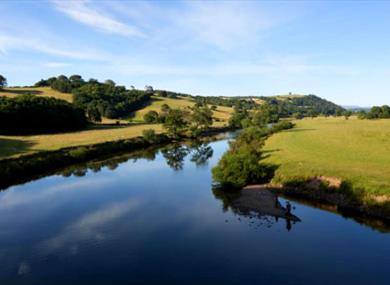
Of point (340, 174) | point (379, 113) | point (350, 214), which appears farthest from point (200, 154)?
point (379, 113)

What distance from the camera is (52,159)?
5844 centimetres

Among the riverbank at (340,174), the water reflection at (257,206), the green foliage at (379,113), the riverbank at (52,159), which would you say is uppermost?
the green foliage at (379,113)

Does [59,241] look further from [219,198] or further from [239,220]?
[219,198]

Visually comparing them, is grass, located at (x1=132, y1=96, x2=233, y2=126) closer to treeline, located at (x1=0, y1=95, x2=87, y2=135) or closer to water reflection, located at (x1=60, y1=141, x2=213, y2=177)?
treeline, located at (x1=0, y1=95, x2=87, y2=135)

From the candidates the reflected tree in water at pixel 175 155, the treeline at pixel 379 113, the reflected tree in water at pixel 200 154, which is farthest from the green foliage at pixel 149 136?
the treeline at pixel 379 113

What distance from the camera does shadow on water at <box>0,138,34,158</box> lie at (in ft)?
192

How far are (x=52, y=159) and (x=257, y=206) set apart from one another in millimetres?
41626

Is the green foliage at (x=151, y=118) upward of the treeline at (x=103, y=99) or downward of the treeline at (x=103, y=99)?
downward

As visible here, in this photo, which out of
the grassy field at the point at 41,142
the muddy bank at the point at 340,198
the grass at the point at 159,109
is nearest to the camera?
the muddy bank at the point at 340,198

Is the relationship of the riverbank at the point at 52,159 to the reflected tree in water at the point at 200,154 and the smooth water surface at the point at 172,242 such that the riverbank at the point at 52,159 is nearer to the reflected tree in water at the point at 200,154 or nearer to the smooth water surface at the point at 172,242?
the smooth water surface at the point at 172,242

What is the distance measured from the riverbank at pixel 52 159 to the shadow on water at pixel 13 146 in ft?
13.9

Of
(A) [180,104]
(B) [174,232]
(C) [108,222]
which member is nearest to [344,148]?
(B) [174,232]

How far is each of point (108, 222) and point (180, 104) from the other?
158388 millimetres

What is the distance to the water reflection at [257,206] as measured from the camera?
105ft
